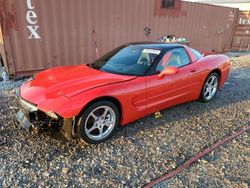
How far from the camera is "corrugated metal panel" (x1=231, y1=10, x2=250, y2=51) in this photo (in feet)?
42.8

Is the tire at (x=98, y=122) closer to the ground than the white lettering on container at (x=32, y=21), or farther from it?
closer to the ground

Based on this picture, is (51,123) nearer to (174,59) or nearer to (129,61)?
(129,61)

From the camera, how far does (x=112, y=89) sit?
3068mm

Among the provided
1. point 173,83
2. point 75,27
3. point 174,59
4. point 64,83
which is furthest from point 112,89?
point 75,27

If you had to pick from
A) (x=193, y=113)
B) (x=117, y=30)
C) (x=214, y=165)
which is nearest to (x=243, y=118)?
(x=193, y=113)

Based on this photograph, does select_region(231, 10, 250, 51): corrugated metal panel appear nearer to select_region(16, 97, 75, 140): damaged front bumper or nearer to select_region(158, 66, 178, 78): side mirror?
select_region(158, 66, 178, 78): side mirror

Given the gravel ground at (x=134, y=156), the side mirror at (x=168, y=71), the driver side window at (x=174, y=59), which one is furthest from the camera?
the driver side window at (x=174, y=59)

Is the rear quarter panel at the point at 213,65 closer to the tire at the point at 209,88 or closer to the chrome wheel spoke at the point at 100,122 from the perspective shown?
the tire at the point at 209,88

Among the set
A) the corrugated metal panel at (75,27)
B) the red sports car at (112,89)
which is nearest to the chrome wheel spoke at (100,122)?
the red sports car at (112,89)

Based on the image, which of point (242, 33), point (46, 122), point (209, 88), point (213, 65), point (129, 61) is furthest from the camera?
point (242, 33)

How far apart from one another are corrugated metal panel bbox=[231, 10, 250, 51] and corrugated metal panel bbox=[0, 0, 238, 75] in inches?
192

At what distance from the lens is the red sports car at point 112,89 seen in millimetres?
A: 2838

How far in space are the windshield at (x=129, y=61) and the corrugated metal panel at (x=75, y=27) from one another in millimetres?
3093

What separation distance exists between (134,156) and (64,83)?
4.38 ft
